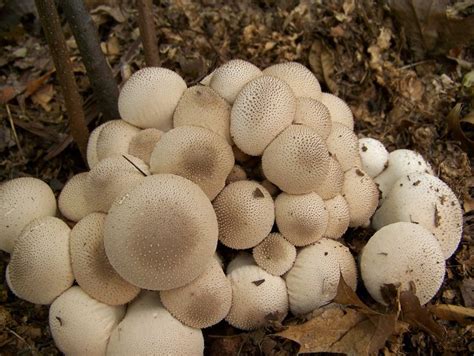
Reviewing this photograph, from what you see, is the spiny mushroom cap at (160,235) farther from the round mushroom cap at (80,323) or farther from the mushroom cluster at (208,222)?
the round mushroom cap at (80,323)

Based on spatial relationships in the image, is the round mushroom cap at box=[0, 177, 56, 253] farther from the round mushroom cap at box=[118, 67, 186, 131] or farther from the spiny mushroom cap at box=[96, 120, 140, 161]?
the round mushroom cap at box=[118, 67, 186, 131]

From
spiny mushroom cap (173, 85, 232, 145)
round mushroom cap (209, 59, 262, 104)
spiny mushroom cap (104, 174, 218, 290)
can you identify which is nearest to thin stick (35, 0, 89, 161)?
spiny mushroom cap (173, 85, 232, 145)

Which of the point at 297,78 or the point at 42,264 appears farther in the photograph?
the point at 297,78

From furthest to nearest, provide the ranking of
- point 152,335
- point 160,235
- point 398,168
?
point 398,168 → point 152,335 → point 160,235

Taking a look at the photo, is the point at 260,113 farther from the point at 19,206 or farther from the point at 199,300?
the point at 19,206

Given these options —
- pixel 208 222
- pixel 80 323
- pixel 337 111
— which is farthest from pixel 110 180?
pixel 337 111

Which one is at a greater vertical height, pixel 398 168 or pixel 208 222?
pixel 208 222
